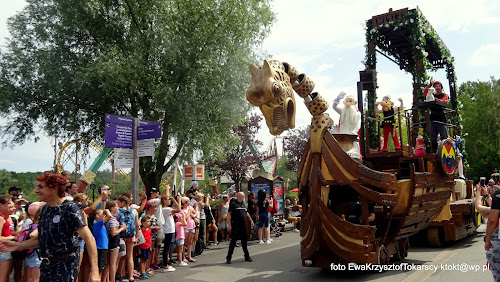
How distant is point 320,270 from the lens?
7656 mm

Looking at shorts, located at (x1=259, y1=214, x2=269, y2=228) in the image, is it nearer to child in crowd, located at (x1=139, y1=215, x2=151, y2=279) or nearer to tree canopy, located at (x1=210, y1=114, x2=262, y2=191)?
child in crowd, located at (x1=139, y1=215, x2=151, y2=279)

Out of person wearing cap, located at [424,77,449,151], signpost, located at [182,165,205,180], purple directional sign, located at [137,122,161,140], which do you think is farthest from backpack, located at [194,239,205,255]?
person wearing cap, located at [424,77,449,151]

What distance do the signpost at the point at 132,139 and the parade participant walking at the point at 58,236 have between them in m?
6.11

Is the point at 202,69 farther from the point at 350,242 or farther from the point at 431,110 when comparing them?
the point at 350,242

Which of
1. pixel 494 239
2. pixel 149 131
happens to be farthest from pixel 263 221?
pixel 494 239

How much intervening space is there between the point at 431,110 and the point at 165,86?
8.09 metres

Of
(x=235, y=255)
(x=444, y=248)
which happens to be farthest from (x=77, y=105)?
(x=444, y=248)

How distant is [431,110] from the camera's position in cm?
1138

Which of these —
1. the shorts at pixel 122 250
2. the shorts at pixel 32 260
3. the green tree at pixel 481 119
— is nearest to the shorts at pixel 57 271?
the shorts at pixel 32 260

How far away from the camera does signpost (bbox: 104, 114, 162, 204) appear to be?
9609 mm

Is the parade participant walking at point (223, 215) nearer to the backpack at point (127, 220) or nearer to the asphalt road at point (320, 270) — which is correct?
the asphalt road at point (320, 270)

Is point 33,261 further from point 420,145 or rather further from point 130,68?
point 420,145

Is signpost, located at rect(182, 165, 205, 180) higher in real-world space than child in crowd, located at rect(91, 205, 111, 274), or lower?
higher

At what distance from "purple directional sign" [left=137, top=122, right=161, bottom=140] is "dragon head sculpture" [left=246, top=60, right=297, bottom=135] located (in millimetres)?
4321
